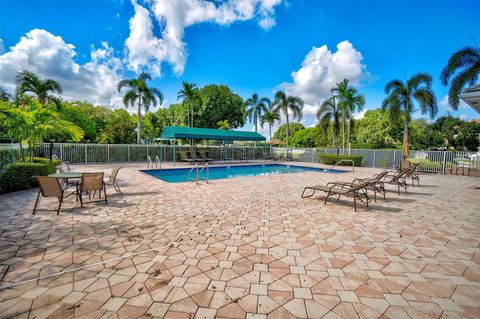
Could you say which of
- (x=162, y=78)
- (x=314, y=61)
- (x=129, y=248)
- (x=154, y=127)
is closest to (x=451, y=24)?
(x=314, y=61)

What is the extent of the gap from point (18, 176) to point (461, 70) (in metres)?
20.5

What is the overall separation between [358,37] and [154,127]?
3689 cm

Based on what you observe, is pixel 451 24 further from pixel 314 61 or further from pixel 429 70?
pixel 314 61

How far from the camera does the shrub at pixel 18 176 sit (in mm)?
6298

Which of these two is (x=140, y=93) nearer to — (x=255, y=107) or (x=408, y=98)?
(x=255, y=107)

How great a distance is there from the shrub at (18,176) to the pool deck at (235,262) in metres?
1.54

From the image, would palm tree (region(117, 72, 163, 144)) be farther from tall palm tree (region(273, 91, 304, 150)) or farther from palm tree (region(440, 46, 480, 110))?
palm tree (region(440, 46, 480, 110))

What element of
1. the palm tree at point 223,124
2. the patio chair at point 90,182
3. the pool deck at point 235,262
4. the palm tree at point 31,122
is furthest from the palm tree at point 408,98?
the palm tree at point 223,124

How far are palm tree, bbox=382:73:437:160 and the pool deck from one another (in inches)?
600

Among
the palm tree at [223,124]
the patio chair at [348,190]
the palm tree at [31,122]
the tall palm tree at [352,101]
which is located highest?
the tall palm tree at [352,101]

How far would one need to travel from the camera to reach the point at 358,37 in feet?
51.4

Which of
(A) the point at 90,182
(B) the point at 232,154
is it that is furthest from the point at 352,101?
(A) the point at 90,182

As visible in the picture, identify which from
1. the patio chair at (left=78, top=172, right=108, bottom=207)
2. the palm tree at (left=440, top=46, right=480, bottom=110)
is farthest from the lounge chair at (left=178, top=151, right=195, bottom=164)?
the palm tree at (left=440, top=46, right=480, bottom=110)

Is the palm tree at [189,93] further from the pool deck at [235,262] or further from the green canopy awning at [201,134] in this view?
the pool deck at [235,262]
